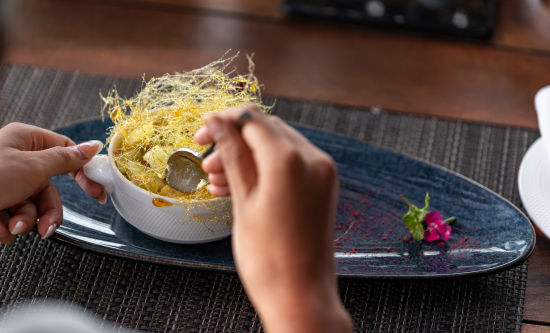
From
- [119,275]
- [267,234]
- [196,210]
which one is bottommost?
[119,275]

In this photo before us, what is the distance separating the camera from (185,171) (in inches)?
32.7

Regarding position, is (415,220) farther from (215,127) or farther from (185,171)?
(215,127)

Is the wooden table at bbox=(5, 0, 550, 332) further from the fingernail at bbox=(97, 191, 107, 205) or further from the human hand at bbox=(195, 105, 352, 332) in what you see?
the human hand at bbox=(195, 105, 352, 332)

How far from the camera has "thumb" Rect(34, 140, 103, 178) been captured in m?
0.81

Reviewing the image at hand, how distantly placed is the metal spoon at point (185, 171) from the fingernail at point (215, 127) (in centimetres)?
27

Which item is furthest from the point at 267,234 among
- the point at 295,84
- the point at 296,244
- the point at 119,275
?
the point at 295,84

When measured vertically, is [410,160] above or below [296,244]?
below

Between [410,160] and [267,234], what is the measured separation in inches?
21.9

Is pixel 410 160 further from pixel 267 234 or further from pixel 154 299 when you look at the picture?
pixel 267 234

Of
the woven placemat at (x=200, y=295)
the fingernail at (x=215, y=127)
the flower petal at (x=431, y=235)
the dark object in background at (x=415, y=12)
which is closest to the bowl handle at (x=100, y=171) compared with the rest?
the woven placemat at (x=200, y=295)

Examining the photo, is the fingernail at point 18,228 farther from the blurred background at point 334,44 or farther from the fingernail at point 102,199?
the blurred background at point 334,44

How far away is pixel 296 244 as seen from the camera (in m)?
0.50

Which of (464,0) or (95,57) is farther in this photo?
(464,0)

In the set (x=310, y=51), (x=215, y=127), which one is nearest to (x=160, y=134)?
(x=215, y=127)
